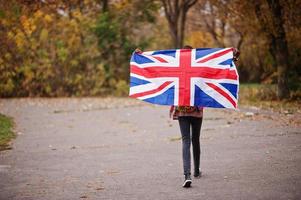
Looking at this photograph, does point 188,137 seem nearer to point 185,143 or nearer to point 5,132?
point 185,143

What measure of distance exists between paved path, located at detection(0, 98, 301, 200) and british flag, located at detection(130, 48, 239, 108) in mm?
1363

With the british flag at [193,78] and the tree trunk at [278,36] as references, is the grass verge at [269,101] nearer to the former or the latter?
the tree trunk at [278,36]

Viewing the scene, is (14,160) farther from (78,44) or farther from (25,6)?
(78,44)

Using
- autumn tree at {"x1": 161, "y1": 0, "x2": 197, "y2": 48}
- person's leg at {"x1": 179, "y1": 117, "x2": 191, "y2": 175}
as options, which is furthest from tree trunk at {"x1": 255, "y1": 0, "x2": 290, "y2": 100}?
person's leg at {"x1": 179, "y1": 117, "x2": 191, "y2": 175}

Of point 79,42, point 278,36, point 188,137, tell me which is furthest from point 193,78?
point 79,42

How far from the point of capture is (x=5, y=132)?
56.7 feet

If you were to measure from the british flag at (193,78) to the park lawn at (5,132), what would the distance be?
5.88 m

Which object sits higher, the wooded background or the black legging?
the wooded background

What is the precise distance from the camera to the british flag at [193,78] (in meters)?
9.62

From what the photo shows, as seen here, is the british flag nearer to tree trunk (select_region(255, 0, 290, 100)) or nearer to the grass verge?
the grass verge

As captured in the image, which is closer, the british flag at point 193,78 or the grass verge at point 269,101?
the british flag at point 193,78

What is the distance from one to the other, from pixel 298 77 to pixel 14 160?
17.9 m

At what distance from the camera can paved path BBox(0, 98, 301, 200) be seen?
8617mm

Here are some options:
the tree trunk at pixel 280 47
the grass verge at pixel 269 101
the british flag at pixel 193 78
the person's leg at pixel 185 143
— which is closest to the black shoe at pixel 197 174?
the person's leg at pixel 185 143
